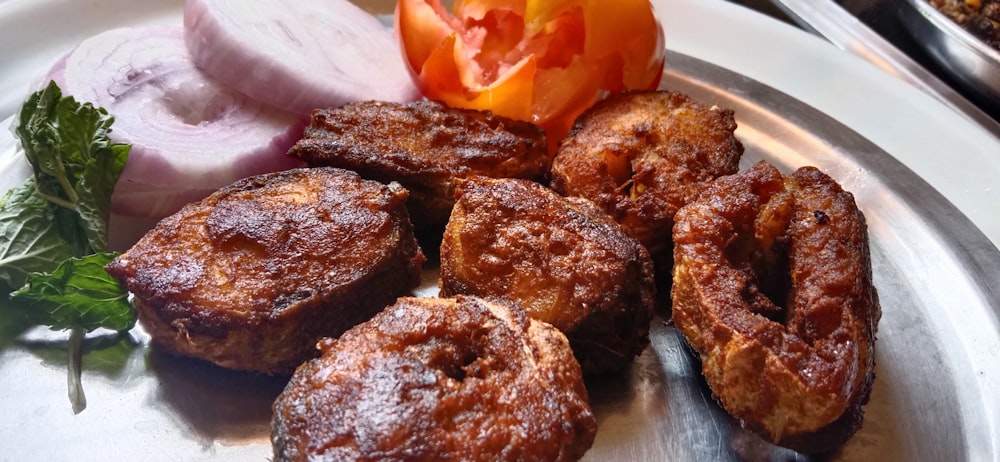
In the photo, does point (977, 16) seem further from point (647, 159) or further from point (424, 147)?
point (424, 147)

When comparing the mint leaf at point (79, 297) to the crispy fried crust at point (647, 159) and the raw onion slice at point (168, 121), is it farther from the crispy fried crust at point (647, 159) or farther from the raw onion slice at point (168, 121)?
the crispy fried crust at point (647, 159)

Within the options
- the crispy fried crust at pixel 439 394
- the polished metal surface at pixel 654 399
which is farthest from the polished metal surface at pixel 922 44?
the crispy fried crust at pixel 439 394

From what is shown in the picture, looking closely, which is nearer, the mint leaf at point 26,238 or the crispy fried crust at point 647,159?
the mint leaf at point 26,238

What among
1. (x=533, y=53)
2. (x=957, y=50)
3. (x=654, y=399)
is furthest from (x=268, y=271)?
(x=957, y=50)

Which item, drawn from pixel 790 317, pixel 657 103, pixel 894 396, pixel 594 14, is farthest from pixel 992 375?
pixel 594 14

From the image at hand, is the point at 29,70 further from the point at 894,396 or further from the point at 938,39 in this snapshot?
the point at 938,39

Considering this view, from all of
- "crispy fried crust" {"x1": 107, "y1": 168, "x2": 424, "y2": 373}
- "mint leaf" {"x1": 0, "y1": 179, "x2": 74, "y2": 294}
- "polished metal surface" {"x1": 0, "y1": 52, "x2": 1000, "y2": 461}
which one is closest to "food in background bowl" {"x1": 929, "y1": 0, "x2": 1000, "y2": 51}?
"polished metal surface" {"x1": 0, "y1": 52, "x2": 1000, "y2": 461}
